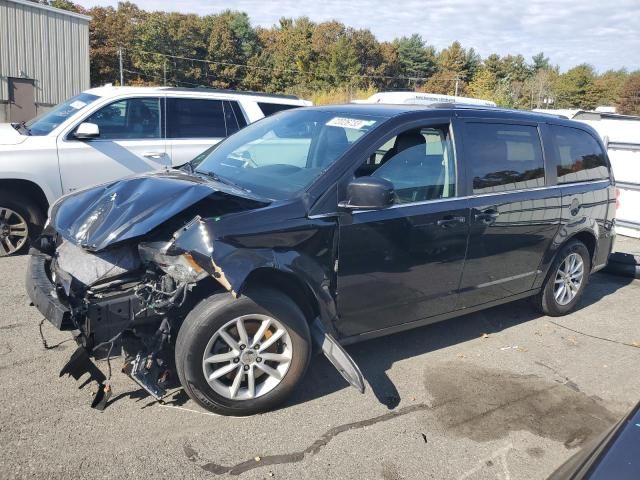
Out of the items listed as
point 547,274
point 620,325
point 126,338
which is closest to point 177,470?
point 126,338

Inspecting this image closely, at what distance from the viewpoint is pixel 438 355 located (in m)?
4.46

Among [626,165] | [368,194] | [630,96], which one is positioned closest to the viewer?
[368,194]

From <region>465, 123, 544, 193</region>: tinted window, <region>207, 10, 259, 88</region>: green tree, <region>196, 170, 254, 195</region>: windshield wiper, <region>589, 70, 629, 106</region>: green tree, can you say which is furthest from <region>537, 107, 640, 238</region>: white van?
<region>589, 70, 629, 106</region>: green tree

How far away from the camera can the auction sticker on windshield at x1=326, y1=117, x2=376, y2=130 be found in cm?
399

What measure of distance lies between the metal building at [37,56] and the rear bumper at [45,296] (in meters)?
21.6

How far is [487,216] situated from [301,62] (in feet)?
229

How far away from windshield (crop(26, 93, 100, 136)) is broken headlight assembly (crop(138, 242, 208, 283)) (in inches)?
164

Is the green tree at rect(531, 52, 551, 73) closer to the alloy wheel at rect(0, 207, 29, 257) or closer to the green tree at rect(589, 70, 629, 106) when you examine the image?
the green tree at rect(589, 70, 629, 106)

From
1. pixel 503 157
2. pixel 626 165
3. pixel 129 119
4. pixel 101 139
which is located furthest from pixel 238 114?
pixel 626 165

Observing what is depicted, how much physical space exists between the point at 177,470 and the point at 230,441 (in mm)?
352

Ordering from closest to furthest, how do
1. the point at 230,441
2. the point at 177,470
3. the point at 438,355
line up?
the point at 177,470
the point at 230,441
the point at 438,355

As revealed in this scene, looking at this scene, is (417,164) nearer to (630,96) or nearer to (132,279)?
(132,279)

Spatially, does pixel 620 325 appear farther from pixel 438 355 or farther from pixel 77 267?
pixel 77 267

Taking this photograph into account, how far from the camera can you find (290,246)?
3.40m
